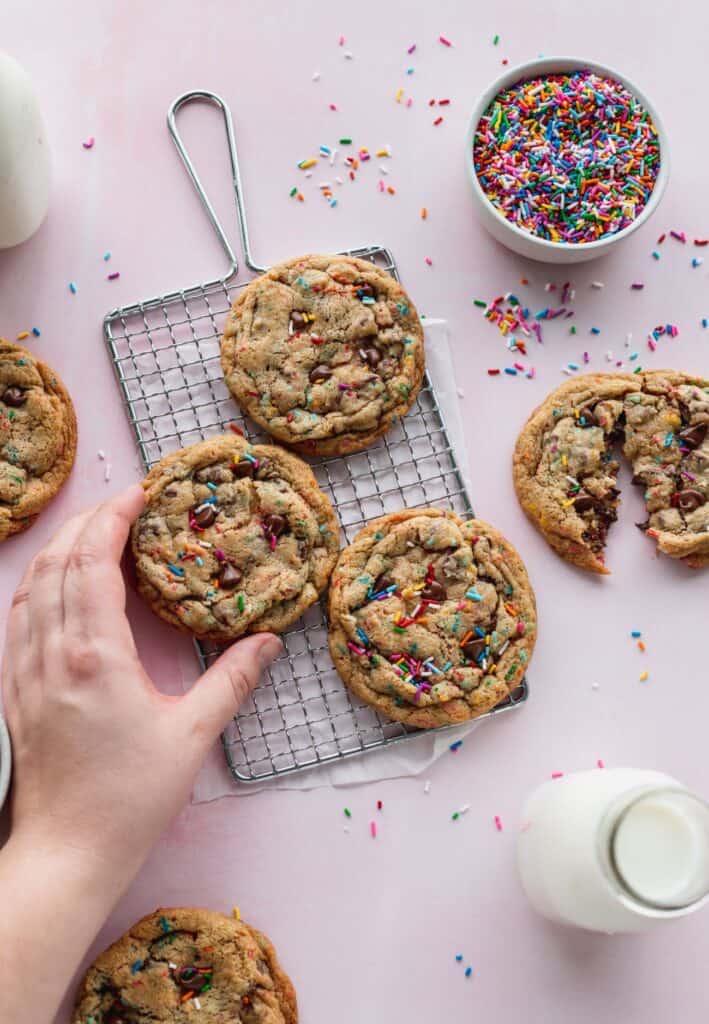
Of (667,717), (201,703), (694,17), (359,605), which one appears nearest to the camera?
(201,703)

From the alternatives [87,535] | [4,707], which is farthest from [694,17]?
[4,707]

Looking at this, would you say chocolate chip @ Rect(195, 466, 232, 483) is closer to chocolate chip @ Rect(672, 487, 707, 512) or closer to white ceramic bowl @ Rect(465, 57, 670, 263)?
white ceramic bowl @ Rect(465, 57, 670, 263)

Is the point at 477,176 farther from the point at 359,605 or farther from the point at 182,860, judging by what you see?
the point at 182,860

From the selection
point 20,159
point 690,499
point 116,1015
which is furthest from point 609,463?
point 116,1015

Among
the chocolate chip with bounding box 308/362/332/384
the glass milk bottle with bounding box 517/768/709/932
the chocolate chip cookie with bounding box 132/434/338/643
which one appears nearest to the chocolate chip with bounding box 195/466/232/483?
the chocolate chip cookie with bounding box 132/434/338/643

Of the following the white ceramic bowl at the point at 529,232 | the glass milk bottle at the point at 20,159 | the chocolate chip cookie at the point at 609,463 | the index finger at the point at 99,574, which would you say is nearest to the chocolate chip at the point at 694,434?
the chocolate chip cookie at the point at 609,463

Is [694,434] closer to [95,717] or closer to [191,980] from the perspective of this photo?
[95,717]
